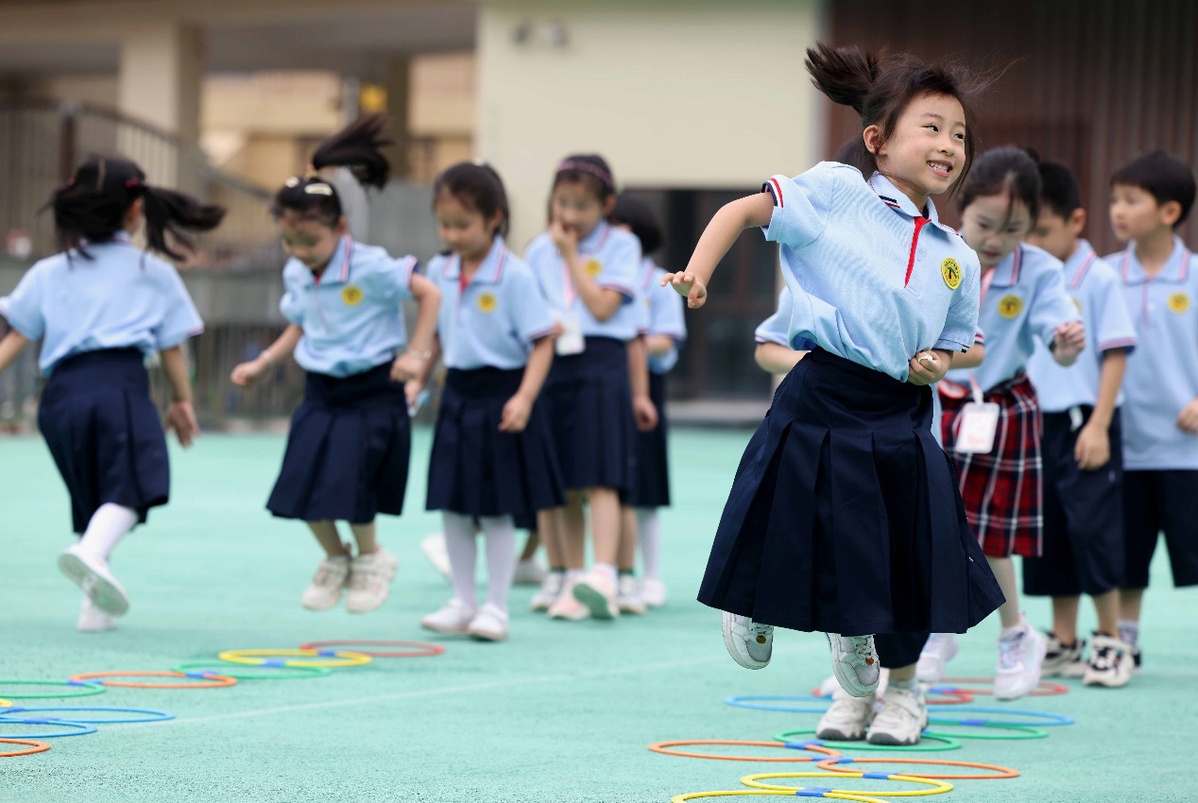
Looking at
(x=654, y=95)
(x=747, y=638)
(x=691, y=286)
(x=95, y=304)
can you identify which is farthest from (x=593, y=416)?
(x=654, y=95)

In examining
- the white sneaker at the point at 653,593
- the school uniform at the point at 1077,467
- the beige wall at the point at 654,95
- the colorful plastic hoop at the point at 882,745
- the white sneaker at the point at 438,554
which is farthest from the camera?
the beige wall at the point at 654,95

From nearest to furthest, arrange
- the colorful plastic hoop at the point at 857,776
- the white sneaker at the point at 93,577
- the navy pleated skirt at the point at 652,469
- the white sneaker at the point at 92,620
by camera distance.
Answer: the colorful plastic hoop at the point at 857,776, the white sneaker at the point at 93,577, the white sneaker at the point at 92,620, the navy pleated skirt at the point at 652,469

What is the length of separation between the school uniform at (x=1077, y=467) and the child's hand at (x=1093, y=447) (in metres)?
0.06

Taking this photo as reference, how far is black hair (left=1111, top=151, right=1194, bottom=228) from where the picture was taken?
15.7ft

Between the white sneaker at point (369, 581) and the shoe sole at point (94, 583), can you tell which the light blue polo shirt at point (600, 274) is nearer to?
the white sneaker at point (369, 581)

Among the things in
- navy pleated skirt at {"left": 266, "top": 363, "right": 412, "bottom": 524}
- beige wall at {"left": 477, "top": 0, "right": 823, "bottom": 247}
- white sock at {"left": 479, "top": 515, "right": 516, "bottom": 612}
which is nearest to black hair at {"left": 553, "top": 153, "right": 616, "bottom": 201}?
navy pleated skirt at {"left": 266, "top": 363, "right": 412, "bottom": 524}

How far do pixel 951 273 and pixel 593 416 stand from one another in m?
2.46

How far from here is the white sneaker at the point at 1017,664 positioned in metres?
4.16

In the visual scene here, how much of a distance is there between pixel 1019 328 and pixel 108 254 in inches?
102

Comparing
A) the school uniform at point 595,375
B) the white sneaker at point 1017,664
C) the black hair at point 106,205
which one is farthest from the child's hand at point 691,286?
the school uniform at point 595,375

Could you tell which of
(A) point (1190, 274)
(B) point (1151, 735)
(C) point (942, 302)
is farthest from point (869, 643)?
(A) point (1190, 274)

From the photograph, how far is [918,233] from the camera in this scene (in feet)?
10.8

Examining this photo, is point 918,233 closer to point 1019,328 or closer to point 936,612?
point 936,612

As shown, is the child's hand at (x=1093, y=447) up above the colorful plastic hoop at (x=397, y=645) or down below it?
above
